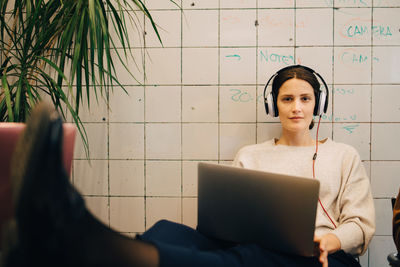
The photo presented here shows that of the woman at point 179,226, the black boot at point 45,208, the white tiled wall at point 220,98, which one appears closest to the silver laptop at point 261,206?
the woman at point 179,226

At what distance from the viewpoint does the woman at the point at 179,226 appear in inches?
21.4

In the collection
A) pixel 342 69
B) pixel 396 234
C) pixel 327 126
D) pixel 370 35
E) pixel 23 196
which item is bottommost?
pixel 396 234

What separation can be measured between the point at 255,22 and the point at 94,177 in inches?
50.7

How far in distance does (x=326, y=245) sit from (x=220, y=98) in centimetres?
93

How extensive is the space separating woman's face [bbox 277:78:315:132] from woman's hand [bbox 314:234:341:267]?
1.55ft

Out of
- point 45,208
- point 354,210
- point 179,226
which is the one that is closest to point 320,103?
point 354,210

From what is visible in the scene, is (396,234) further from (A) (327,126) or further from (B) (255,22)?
(B) (255,22)

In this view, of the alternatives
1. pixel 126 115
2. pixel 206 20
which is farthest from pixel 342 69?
pixel 126 115

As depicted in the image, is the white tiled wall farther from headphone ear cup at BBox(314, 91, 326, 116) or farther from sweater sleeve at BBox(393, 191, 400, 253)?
sweater sleeve at BBox(393, 191, 400, 253)

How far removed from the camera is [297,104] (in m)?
1.24

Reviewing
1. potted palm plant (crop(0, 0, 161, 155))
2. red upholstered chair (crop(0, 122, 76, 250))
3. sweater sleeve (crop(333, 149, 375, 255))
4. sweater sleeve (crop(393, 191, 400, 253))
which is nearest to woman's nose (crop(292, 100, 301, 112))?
sweater sleeve (crop(333, 149, 375, 255))

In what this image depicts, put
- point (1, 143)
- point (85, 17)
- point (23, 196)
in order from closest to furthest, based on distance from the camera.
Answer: point (23, 196) < point (1, 143) < point (85, 17)

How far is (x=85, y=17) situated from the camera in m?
1.42

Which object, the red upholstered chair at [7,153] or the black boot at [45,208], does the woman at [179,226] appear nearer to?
the black boot at [45,208]
